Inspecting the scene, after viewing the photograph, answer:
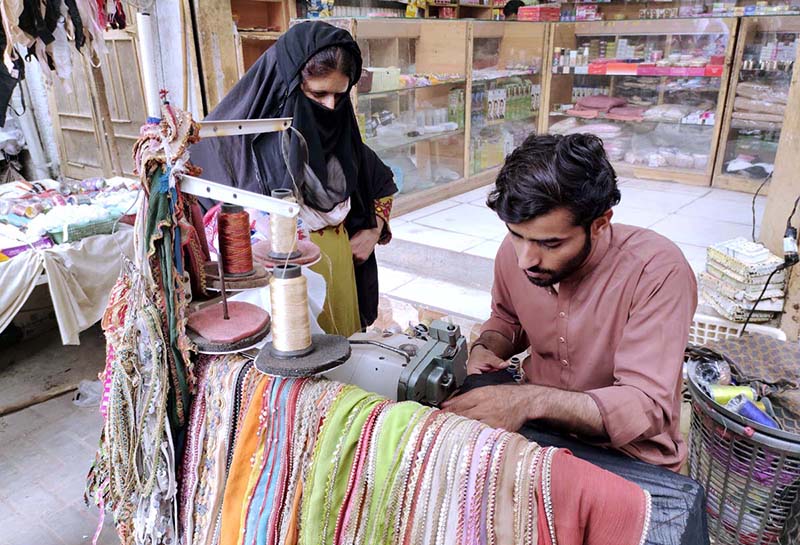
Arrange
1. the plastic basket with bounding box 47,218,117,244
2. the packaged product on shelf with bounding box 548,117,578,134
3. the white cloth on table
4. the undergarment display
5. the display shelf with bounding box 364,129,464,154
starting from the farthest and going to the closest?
the packaged product on shelf with bounding box 548,117,578,134 < the display shelf with bounding box 364,129,464,154 < the plastic basket with bounding box 47,218,117,244 < the white cloth on table < the undergarment display

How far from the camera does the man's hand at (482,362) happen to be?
1498mm

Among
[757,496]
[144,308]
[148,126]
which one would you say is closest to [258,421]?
[144,308]

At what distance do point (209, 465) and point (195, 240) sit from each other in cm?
44

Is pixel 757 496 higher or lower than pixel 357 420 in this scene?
lower

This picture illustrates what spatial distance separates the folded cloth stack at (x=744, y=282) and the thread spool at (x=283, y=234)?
7.16 ft

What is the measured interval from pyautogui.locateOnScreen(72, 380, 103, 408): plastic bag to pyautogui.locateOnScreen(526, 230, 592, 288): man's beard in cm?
257

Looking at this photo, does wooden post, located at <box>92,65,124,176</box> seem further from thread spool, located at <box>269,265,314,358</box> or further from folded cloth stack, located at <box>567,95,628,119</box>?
thread spool, located at <box>269,265,314,358</box>

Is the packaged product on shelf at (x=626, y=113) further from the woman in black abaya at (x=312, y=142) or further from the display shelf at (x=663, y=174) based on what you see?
the woman in black abaya at (x=312, y=142)

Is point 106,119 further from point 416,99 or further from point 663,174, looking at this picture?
point 663,174

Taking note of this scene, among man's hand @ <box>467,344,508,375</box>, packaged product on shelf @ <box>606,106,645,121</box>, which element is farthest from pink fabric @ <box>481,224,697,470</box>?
packaged product on shelf @ <box>606,106,645,121</box>

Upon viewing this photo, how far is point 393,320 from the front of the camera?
3.32 metres

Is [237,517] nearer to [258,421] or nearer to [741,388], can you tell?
[258,421]

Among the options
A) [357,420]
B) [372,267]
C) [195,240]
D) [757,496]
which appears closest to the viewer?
[357,420]

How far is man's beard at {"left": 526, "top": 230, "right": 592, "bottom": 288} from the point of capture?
1244 millimetres
